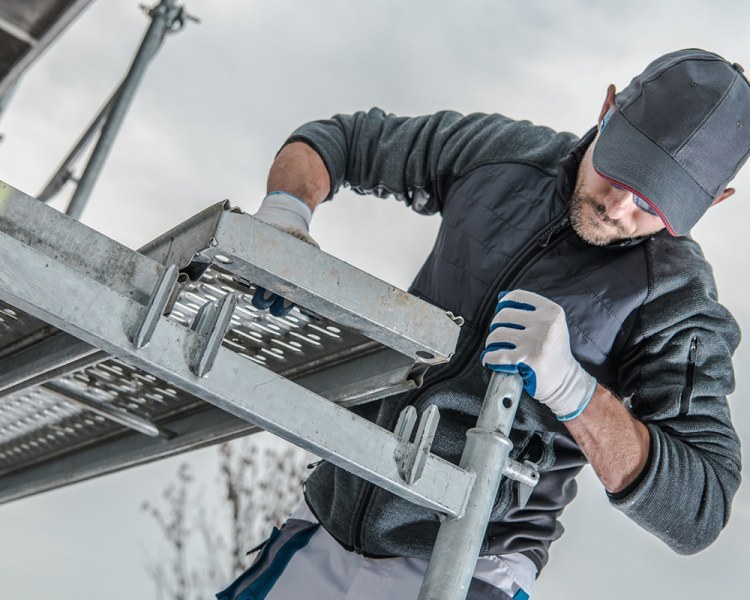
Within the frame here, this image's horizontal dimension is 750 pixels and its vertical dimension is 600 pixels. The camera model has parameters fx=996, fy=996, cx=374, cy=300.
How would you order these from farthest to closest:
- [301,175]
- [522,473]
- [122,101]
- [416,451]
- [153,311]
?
[122,101], [301,175], [522,473], [416,451], [153,311]

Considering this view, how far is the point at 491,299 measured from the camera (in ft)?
4.80

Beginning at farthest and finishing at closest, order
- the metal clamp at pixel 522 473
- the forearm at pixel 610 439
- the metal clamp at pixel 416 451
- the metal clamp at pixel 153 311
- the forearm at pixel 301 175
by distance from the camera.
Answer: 1. the forearm at pixel 301 175
2. the forearm at pixel 610 439
3. the metal clamp at pixel 522 473
4. the metal clamp at pixel 416 451
5. the metal clamp at pixel 153 311

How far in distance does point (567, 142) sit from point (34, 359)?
927 mm

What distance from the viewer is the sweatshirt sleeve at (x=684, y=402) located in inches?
54.7

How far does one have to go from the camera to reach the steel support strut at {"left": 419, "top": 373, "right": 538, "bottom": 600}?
1.02 metres

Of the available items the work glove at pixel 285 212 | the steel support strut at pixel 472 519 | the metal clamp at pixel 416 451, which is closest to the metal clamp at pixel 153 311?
the metal clamp at pixel 416 451

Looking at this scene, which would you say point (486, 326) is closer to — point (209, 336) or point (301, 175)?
point (301, 175)

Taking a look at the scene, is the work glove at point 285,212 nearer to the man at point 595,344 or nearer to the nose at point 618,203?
the man at point 595,344

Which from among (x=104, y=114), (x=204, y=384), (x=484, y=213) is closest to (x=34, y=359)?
(x=204, y=384)

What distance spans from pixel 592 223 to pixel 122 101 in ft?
7.57

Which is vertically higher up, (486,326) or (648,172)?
(648,172)

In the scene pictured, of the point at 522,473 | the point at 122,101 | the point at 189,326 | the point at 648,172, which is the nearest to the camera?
the point at 522,473

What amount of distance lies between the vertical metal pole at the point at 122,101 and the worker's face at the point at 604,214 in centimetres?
219

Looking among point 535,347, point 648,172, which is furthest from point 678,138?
point 535,347
